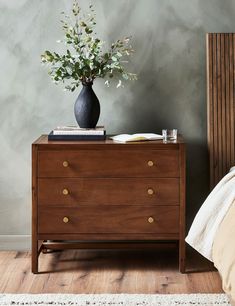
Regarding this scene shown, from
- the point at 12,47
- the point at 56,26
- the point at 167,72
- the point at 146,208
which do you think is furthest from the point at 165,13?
the point at 146,208

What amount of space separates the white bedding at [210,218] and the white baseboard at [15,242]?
3.98ft

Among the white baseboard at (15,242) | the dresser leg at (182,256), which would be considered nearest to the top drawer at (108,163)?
the dresser leg at (182,256)

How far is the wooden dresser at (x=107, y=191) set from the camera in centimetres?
334

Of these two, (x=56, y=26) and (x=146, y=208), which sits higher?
(x=56, y=26)

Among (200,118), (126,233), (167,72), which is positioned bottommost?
(126,233)

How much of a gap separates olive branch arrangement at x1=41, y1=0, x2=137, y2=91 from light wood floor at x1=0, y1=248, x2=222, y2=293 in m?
1.07

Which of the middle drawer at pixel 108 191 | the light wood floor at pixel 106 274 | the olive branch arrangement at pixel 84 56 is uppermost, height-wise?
the olive branch arrangement at pixel 84 56

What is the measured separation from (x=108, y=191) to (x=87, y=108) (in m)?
0.52

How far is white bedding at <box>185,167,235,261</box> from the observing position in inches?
120

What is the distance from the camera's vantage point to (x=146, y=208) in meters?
3.39

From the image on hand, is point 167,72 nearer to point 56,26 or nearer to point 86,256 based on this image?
point 56,26

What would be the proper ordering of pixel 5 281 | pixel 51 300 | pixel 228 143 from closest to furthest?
pixel 51 300 → pixel 5 281 → pixel 228 143

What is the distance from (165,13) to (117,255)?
5.14 feet

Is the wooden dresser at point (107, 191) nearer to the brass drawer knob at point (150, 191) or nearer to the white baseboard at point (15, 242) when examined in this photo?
the brass drawer knob at point (150, 191)
